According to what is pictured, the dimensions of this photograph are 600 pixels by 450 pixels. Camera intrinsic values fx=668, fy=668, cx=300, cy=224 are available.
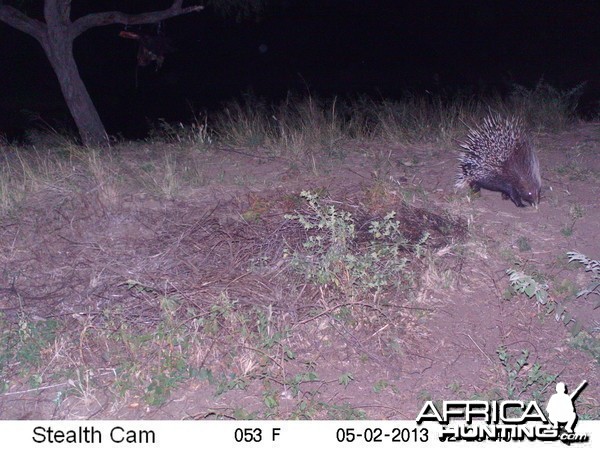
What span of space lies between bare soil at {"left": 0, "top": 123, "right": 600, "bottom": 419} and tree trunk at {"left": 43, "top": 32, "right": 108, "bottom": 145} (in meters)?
3.95

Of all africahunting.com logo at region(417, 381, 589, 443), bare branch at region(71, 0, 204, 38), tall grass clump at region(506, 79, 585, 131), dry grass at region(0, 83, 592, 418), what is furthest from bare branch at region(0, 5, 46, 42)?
africahunting.com logo at region(417, 381, 589, 443)

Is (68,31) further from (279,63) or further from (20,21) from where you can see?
(279,63)

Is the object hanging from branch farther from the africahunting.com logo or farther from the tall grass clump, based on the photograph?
the africahunting.com logo

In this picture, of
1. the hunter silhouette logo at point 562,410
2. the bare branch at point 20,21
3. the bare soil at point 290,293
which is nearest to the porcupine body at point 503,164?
the bare soil at point 290,293

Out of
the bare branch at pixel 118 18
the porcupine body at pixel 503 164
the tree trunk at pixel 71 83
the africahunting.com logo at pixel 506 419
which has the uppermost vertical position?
the bare branch at pixel 118 18

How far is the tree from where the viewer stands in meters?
10.8

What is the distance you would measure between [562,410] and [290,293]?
219 centimetres

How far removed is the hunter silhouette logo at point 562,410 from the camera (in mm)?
4105

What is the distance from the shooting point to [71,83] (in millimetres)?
11086

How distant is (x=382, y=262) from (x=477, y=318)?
34.9 inches

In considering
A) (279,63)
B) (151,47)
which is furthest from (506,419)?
(279,63)

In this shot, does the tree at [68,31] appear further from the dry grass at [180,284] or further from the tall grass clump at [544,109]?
the tall grass clump at [544,109]

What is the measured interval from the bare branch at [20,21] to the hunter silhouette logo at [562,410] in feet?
32.6

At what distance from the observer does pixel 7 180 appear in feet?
25.0
